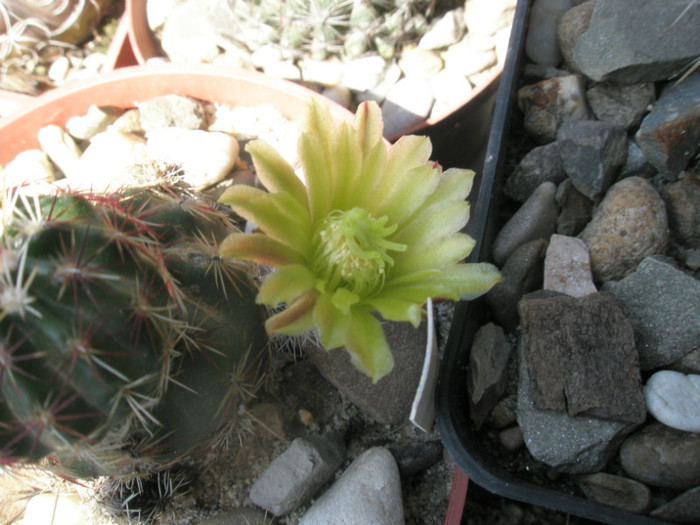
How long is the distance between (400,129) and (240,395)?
3.37ft

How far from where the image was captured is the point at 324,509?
1025 millimetres

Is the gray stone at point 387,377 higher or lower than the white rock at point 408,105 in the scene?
lower

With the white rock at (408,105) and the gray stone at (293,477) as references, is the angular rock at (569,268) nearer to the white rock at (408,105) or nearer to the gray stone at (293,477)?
the gray stone at (293,477)

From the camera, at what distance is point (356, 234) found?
800 mm

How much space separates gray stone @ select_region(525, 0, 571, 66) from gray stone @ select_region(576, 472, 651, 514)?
1062 millimetres

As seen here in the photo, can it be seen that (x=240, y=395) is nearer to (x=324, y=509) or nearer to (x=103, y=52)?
(x=324, y=509)

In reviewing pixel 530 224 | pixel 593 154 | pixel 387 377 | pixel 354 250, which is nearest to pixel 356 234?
pixel 354 250

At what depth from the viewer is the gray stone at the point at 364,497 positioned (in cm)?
101

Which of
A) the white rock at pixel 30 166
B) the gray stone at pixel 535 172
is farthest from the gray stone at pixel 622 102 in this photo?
the white rock at pixel 30 166

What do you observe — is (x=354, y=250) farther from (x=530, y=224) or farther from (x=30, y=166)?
(x=30, y=166)

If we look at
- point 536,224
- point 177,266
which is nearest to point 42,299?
point 177,266

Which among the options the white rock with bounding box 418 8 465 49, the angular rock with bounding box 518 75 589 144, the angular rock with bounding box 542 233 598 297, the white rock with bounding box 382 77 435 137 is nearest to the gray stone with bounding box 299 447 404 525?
the angular rock with bounding box 542 233 598 297

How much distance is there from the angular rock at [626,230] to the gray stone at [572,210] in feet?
0.26

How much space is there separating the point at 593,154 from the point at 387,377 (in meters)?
0.66
